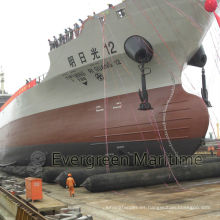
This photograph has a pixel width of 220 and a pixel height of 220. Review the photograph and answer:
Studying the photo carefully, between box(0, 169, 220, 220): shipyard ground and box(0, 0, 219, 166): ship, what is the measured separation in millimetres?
1723

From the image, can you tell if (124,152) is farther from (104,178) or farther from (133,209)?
(133,209)

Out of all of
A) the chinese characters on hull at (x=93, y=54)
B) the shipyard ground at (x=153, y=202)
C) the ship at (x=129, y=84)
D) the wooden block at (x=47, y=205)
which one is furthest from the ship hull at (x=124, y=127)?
the wooden block at (x=47, y=205)

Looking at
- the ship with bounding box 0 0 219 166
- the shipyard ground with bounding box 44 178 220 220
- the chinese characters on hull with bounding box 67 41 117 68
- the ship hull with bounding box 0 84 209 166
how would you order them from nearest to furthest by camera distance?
the shipyard ground with bounding box 44 178 220 220 < the ship hull with bounding box 0 84 209 166 < the ship with bounding box 0 0 219 166 < the chinese characters on hull with bounding box 67 41 117 68

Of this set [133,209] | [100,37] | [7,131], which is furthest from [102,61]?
[7,131]

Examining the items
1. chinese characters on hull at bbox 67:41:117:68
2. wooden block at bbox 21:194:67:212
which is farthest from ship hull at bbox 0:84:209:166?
wooden block at bbox 21:194:67:212

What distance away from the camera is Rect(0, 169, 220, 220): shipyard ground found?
5797 mm

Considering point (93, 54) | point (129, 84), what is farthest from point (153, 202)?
point (93, 54)

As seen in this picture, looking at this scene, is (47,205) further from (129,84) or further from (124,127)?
(129,84)

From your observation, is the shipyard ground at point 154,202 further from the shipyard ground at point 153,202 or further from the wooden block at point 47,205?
the wooden block at point 47,205

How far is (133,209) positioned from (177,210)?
1005mm

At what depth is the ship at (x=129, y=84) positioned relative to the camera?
994cm

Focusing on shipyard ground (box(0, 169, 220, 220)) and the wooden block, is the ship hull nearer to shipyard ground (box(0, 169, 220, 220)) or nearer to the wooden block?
shipyard ground (box(0, 169, 220, 220))

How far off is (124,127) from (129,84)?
1865 mm

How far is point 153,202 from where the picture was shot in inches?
278
